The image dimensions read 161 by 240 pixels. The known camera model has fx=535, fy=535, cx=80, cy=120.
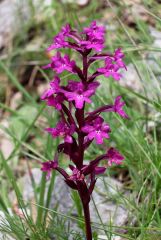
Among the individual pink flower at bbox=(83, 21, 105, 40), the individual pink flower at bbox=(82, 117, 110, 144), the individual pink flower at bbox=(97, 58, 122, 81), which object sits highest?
the individual pink flower at bbox=(83, 21, 105, 40)

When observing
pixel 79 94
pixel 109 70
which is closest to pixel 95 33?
pixel 109 70

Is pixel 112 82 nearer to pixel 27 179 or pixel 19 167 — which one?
pixel 27 179

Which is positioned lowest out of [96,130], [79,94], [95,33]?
[96,130]

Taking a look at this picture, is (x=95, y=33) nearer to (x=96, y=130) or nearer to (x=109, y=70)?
(x=109, y=70)

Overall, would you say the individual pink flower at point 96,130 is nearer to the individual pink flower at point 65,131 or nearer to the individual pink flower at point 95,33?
the individual pink flower at point 65,131

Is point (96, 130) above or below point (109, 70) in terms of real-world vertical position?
below

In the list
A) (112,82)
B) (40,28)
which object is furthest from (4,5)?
(112,82)

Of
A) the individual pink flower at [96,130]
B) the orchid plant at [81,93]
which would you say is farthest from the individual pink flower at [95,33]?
the individual pink flower at [96,130]

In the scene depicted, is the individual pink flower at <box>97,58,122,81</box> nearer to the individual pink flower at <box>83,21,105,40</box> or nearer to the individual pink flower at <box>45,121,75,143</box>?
the individual pink flower at <box>83,21,105,40</box>

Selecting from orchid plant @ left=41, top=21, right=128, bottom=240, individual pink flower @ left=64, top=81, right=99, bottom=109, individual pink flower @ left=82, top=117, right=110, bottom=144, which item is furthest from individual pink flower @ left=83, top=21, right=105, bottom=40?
individual pink flower @ left=82, top=117, right=110, bottom=144

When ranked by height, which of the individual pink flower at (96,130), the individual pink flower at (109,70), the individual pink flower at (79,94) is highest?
the individual pink flower at (109,70)

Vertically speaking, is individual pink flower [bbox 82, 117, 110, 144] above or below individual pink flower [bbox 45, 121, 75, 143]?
below
